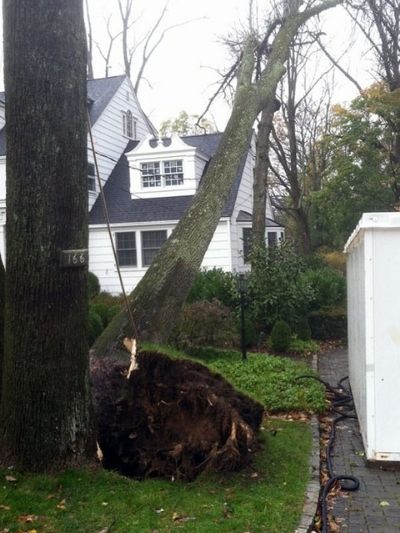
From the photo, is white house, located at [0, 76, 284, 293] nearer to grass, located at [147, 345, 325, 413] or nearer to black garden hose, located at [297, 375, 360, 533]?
grass, located at [147, 345, 325, 413]

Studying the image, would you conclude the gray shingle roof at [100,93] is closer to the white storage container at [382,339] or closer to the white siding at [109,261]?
the white siding at [109,261]

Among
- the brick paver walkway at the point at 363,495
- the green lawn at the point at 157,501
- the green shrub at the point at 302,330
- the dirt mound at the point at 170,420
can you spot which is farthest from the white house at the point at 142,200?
the green lawn at the point at 157,501

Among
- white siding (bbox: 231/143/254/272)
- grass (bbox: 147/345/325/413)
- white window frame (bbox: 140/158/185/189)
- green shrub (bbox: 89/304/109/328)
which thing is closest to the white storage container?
grass (bbox: 147/345/325/413)

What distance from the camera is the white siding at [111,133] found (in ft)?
76.1

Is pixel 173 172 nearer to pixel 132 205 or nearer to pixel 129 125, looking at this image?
pixel 132 205

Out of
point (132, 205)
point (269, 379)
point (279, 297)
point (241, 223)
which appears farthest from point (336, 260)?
point (269, 379)

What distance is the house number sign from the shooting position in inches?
191

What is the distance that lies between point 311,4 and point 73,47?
10095 mm

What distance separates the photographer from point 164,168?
22.7 meters

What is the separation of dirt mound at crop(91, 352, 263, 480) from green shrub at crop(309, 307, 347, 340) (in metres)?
10.1

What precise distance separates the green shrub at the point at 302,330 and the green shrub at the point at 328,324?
85cm

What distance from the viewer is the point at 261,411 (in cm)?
590

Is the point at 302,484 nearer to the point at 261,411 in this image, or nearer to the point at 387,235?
the point at 261,411

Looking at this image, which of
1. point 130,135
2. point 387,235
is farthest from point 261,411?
point 130,135
